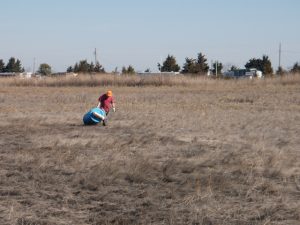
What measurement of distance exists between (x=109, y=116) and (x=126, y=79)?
2463cm

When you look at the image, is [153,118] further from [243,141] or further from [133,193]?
[133,193]

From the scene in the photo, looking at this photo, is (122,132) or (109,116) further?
(109,116)

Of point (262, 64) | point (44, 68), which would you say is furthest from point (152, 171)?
point (44, 68)

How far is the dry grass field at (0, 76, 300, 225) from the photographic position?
5.89 m

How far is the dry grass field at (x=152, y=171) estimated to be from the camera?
5.89 meters

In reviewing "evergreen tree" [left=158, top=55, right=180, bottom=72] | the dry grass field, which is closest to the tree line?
"evergreen tree" [left=158, top=55, right=180, bottom=72]

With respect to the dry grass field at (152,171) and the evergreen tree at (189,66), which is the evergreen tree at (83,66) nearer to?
the evergreen tree at (189,66)

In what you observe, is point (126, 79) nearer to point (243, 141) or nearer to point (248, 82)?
point (248, 82)

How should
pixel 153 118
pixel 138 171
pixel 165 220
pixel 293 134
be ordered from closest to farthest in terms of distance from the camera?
pixel 165 220 < pixel 138 171 < pixel 293 134 < pixel 153 118

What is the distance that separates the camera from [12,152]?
1033 cm

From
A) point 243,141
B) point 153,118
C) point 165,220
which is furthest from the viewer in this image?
point 153,118

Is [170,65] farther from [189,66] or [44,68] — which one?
[44,68]

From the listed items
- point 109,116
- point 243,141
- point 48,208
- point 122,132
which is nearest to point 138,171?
point 48,208

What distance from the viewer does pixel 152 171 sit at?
8242 millimetres
